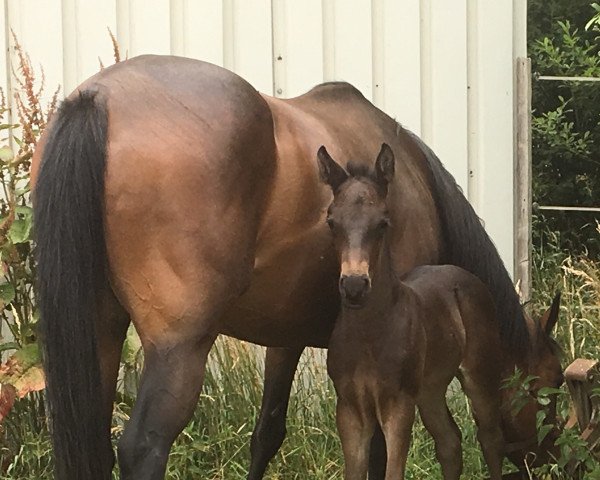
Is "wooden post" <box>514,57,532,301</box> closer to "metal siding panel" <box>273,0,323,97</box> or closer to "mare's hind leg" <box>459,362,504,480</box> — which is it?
"metal siding panel" <box>273,0,323,97</box>

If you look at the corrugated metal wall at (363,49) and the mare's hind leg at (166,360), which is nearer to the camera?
the mare's hind leg at (166,360)

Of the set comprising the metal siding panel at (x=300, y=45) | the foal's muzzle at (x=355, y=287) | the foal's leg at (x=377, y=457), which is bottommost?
the foal's leg at (x=377, y=457)

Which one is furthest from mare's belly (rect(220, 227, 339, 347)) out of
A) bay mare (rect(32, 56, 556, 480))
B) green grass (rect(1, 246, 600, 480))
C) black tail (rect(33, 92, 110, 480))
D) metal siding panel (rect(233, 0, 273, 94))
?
metal siding panel (rect(233, 0, 273, 94))

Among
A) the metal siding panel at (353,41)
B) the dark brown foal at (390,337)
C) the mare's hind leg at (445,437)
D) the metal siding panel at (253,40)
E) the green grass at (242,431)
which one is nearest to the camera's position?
the dark brown foal at (390,337)

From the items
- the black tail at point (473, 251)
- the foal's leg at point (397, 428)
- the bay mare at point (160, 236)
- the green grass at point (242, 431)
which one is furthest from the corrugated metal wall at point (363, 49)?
the foal's leg at point (397, 428)

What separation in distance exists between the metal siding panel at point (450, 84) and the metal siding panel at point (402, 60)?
10 centimetres

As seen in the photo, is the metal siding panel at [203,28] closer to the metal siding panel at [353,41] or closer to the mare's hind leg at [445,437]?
the metal siding panel at [353,41]

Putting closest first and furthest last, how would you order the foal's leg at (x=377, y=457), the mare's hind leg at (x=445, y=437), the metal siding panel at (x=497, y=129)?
the mare's hind leg at (x=445, y=437), the foal's leg at (x=377, y=457), the metal siding panel at (x=497, y=129)

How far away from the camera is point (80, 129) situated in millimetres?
3715

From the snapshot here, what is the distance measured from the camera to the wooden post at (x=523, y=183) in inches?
264

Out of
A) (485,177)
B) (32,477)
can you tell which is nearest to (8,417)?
(32,477)

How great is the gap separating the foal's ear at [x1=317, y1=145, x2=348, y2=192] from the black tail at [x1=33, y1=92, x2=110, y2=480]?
26.7 inches

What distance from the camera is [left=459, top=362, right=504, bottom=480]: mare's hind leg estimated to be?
4422 mm

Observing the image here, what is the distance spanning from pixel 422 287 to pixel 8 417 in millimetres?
2543
